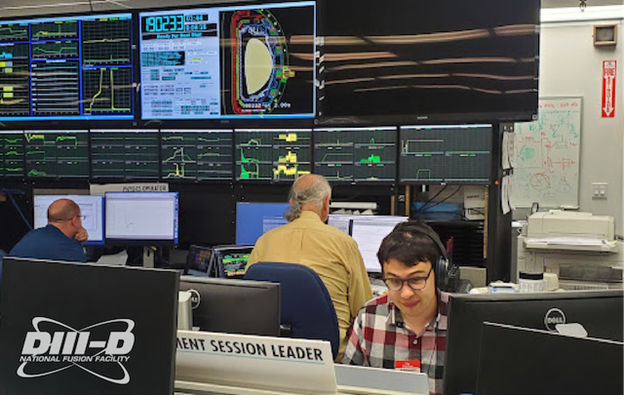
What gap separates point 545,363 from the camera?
2.80ft

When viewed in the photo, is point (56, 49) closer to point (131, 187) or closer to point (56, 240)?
point (131, 187)

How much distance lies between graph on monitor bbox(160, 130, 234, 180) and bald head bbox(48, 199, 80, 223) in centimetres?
73

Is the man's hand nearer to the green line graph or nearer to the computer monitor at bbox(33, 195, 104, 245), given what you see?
the computer monitor at bbox(33, 195, 104, 245)

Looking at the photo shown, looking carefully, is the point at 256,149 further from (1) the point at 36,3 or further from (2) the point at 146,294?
(1) the point at 36,3

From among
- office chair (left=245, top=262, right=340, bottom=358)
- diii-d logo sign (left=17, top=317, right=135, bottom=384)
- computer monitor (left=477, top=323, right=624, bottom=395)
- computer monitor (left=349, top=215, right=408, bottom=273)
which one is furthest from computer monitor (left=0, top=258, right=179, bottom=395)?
computer monitor (left=349, top=215, right=408, bottom=273)

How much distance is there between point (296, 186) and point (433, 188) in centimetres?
108

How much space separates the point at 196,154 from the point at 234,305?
9.16 ft

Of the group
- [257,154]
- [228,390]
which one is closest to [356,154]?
[257,154]

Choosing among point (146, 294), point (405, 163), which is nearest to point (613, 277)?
point (405, 163)

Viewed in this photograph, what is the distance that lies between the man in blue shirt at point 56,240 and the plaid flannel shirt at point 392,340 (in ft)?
5.82

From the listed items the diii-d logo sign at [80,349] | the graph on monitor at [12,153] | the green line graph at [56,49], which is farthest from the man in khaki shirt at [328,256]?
the graph on monitor at [12,153]

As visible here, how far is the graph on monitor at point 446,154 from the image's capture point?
361cm

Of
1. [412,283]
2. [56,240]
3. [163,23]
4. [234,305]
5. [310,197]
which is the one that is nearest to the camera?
[234,305]

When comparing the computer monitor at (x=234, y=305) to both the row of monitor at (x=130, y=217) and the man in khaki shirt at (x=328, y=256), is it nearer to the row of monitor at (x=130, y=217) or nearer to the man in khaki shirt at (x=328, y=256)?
the man in khaki shirt at (x=328, y=256)
